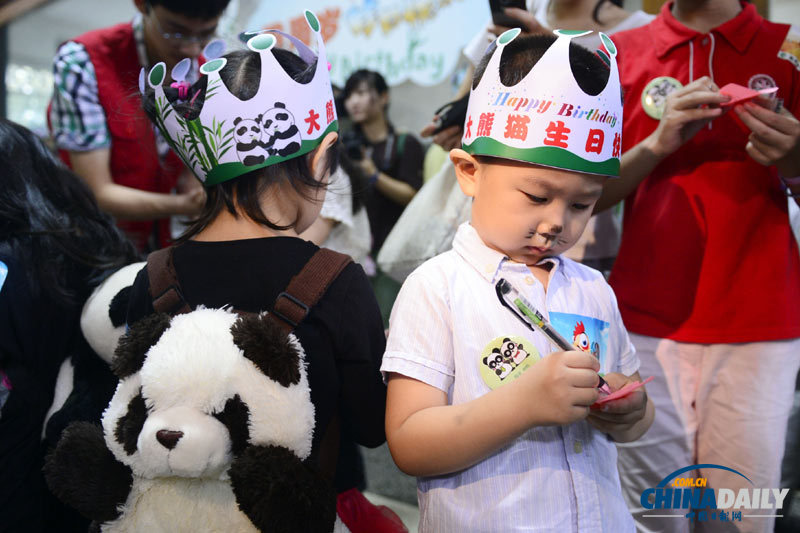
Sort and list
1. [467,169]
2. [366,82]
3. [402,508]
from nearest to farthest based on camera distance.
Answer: [467,169]
[402,508]
[366,82]

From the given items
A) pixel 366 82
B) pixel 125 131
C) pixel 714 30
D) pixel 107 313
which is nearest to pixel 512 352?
pixel 107 313

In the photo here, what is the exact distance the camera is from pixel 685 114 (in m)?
1.22

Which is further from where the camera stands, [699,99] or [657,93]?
[657,93]

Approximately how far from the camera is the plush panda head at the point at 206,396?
0.83 meters

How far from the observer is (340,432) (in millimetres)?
1060

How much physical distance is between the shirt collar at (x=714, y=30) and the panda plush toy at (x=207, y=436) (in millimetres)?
1038

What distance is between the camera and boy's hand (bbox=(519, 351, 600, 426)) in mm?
823

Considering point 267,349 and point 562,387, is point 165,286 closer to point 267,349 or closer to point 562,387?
point 267,349

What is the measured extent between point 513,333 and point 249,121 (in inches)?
20.5

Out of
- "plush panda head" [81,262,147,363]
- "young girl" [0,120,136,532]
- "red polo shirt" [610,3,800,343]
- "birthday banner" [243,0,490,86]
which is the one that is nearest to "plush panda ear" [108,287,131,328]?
"plush panda head" [81,262,147,363]

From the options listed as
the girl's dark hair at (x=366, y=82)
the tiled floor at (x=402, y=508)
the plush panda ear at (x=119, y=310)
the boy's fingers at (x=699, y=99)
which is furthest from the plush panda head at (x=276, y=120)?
the girl's dark hair at (x=366, y=82)

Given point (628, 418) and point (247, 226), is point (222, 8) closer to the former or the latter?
point (247, 226)

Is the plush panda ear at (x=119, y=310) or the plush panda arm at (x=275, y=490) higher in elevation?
the plush panda ear at (x=119, y=310)
